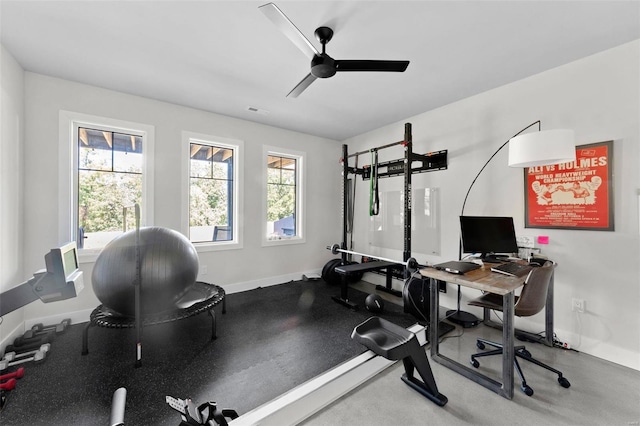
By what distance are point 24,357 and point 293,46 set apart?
364 cm

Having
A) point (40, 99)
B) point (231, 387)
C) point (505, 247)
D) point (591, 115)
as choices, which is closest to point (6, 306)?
point (231, 387)

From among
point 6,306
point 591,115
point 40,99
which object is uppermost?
point 40,99

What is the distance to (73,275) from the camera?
1.15m

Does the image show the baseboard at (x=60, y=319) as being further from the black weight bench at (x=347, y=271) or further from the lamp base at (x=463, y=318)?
the lamp base at (x=463, y=318)

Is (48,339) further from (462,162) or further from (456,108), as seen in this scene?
(456,108)

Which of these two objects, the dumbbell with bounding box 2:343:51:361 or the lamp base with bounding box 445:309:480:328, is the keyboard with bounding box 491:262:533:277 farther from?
the dumbbell with bounding box 2:343:51:361

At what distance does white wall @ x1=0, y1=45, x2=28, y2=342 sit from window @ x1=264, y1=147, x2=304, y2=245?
9.10ft

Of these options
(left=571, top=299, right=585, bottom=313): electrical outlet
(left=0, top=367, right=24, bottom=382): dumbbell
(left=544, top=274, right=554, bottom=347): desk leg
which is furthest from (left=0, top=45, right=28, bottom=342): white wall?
(left=571, top=299, right=585, bottom=313): electrical outlet

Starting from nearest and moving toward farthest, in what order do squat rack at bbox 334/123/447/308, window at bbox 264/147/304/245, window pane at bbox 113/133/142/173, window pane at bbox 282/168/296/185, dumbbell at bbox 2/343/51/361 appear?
dumbbell at bbox 2/343/51/361
window pane at bbox 113/133/142/173
squat rack at bbox 334/123/447/308
window at bbox 264/147/304/245
window pane at bbox 282/168/296/185

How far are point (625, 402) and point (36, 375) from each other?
4.39 meters

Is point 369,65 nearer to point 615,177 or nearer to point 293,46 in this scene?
point 293,46

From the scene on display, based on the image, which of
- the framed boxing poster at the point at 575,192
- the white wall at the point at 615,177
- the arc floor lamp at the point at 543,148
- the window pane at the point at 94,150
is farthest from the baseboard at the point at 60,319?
the framed boxing poster at the point at 575,192

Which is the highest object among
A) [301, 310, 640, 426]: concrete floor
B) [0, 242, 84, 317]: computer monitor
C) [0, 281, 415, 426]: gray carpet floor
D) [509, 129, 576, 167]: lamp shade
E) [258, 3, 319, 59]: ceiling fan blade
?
[258, 3, 319, 59]: ceiling fan blade

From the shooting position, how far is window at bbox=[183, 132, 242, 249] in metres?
3.76
